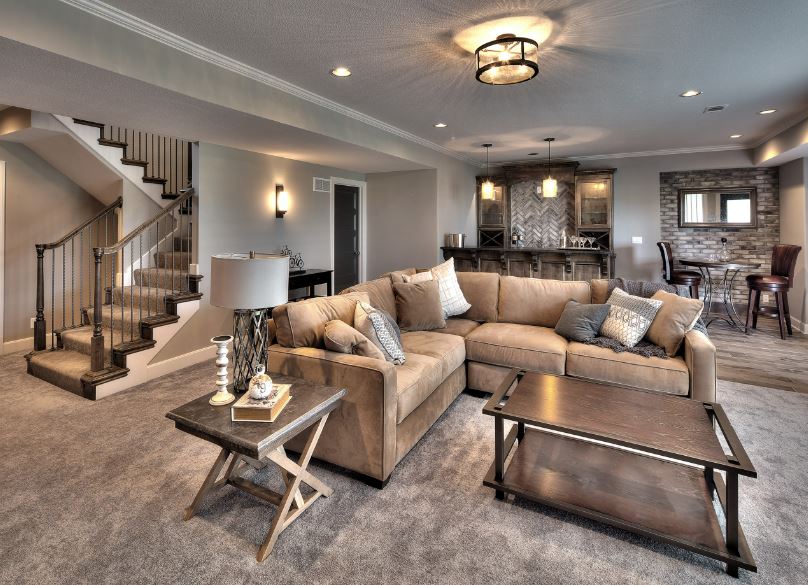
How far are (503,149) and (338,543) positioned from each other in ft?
19.9

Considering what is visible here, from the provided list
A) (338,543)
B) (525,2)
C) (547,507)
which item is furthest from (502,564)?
(525,2)

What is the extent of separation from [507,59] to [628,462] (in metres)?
2.50

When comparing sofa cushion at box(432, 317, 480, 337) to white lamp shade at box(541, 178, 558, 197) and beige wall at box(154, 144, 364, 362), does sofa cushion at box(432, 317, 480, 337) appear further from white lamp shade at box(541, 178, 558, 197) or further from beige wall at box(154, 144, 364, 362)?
white lamp shade at box(541, 178, 558, 197)

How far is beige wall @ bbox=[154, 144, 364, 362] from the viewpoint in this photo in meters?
4.48

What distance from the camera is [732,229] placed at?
6855 millimetres

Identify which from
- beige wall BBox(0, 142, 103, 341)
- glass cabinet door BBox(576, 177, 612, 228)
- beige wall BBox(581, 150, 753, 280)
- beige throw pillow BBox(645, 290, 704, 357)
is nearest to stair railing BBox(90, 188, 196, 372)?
beige wall BBox(0, 142, 103, 341)

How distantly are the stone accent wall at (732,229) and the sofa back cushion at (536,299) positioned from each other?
4.43 metres

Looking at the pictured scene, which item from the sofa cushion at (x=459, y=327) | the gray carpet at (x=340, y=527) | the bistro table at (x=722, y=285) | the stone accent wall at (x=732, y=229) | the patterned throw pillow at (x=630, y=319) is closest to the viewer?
the gray carpet at (x=340, y=527)

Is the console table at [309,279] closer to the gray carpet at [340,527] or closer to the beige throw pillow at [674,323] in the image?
the gray carpet at [340,527]

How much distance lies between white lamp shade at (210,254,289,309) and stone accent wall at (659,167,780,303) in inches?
288

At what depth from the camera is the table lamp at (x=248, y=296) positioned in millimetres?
1980

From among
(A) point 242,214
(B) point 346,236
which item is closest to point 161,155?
(A) point 242,214

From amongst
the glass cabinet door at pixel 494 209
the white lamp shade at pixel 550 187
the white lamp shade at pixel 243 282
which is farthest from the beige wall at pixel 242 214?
the glass cabinet door at pixel 494 209

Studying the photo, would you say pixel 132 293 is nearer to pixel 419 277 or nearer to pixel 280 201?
pixel 280 201
